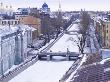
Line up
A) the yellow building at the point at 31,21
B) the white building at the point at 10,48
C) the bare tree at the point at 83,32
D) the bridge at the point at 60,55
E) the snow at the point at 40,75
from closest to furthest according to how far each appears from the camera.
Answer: the snow at the point at 40,75
the white building at the point at 10,48
the bridge at the point at 60,55
the bare tree at the point at 83,32
the yellow building at the point at 31,21

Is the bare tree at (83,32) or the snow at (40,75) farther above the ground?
the bare tree at (83,32)

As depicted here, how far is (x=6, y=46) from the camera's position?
27.2m

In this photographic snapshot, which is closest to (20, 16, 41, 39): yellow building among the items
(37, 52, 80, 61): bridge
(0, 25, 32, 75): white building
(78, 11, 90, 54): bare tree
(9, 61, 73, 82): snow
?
(78, 11, 90, 54): bare tree

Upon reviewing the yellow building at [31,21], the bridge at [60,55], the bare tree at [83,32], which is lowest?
the bridge at [60,55]

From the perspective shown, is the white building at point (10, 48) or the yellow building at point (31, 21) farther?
the yellow building at point (31, 21)

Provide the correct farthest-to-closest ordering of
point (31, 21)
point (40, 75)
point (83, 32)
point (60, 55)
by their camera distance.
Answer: point (31, 21), point (83, 32), point (60, 55), point (40, 75)

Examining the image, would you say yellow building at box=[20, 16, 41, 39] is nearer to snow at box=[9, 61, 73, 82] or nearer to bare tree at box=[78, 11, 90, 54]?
bare tree at box=[78, 11, 90, 54]

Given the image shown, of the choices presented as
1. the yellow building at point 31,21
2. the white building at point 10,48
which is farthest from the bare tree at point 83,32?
the white building at point 10,48

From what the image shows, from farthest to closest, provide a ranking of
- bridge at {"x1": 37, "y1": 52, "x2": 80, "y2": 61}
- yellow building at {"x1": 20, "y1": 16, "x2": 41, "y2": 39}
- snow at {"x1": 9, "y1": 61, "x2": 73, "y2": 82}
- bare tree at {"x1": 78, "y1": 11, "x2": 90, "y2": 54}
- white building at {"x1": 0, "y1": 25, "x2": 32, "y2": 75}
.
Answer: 1. yellow building at {"x1": 20, "y1": 16, "x2": 41, "y2": 39}
2. bare tree at {"x1": 78, "y1": 11, "x2": 90, "y2": 54}
3. bridge at {"x1": 37, "y1": 52, "x2": 80, "y2": 61}
4. white building at {"x1": 0, "y1": 25, "x2": 32, "y2": 75}
5. snow at {"x1": 9, "y1": 61, "x2": 73, "y2": 82}

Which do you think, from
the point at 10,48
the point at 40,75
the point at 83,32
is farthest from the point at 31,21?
the point at 40,75

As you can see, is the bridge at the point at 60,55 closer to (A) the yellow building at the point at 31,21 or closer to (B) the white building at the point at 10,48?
(B) the white building at the point at 10,48

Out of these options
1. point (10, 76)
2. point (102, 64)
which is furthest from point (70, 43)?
point (102, 64)

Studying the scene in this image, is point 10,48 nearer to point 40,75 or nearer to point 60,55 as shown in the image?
point 40,75

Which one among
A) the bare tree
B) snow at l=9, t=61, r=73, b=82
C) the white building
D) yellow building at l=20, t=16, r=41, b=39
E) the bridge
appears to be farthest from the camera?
yellow building at l=20, t=16, r=41, b=39
